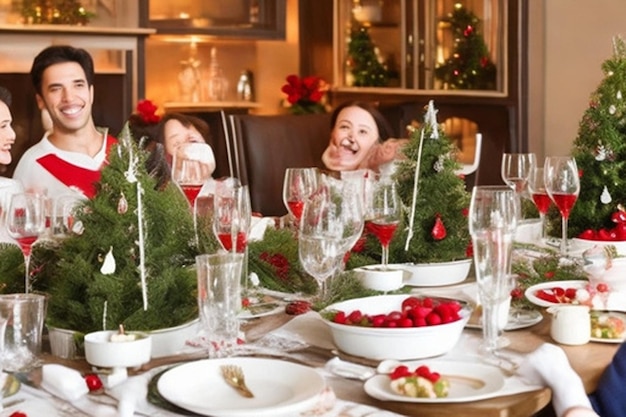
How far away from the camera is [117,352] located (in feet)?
4.36

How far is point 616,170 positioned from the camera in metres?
2.38

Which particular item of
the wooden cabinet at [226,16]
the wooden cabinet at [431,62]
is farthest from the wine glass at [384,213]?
the wooden cabinet at [226,16]

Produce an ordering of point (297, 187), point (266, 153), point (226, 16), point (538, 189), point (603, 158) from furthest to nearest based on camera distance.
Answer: point (226, 16), point (266, 153), point (603, 158), point (538, 189), point (297, 187)

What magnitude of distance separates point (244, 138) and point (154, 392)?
213 centimetres

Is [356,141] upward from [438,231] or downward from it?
upward

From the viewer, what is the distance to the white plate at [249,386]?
117 cm

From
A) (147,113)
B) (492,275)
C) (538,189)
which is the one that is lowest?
(492,275)

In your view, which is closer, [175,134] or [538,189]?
[538,189]

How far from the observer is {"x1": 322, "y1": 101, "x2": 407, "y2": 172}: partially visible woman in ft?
10.5

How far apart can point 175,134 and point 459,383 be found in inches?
73.8

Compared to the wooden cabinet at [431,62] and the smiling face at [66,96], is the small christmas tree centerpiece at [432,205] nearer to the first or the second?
the smiling face at [66,96]

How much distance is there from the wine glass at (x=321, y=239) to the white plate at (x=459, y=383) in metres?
0.30

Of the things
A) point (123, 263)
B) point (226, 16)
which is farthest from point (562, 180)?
point (226, 16)

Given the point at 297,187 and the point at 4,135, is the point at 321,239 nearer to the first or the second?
the point at 297,187
